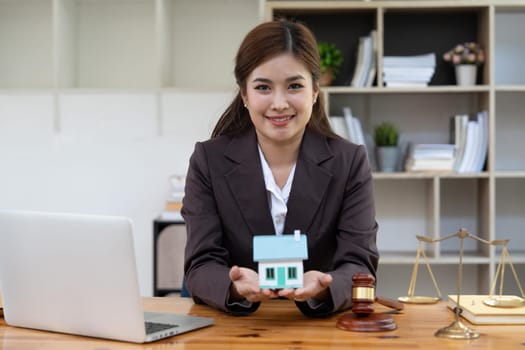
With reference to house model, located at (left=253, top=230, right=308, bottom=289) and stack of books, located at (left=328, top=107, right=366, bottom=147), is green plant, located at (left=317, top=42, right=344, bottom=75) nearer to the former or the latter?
stack of books, located at (left=328, top=107, right=366, bottom=147)

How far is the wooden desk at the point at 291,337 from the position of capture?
1.47m

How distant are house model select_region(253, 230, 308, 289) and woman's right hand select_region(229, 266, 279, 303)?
4 cm

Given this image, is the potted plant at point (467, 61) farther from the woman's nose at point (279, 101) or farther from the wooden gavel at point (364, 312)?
the wooden gavel at point (364, 312)

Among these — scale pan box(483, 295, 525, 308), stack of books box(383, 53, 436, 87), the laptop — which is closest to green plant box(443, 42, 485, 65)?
stack of books box(383, 53, 436, 87)

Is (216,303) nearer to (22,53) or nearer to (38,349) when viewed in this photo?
(38,349)

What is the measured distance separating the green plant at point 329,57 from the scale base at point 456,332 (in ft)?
8.38

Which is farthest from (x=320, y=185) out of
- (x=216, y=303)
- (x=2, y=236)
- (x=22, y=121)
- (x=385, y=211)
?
(x=22, y=121)

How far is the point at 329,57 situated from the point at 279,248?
8.18ft

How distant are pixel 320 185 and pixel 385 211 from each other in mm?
2244

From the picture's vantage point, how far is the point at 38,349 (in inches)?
57.8

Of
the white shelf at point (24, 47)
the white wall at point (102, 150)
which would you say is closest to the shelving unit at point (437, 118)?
the white wall at point (102, 150)

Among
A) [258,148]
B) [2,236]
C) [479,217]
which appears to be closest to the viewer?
[2,236]

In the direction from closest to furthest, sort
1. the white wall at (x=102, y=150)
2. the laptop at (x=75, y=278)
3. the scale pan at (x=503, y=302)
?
the laptop at (x=75, y=278)
the scale pan at (x=503, y=302)
the white wall at (x=102, y=150)

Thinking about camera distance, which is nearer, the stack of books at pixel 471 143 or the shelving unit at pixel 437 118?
the stack of books at pixel 471 143
